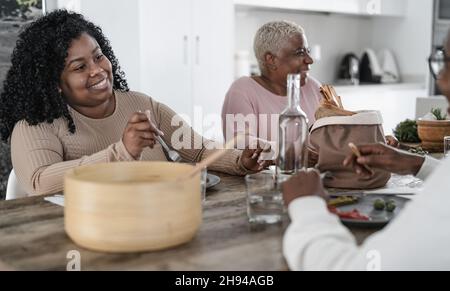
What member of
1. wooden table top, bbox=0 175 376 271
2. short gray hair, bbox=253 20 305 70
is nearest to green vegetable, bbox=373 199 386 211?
wooden table top, bbox=0 175 376 271

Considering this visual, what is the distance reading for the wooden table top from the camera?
0.95 meters

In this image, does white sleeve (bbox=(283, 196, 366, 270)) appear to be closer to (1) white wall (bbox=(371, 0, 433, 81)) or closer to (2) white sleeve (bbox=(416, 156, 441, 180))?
(2) white sleeve (bbox=(416, 156, 441, 180))

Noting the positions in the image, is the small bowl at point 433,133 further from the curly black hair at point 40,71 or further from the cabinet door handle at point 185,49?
the cabinet door handle at point 185,49

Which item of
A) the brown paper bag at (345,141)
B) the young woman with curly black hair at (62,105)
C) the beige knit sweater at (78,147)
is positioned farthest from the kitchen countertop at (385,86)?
the brown paper bag at (345,141)

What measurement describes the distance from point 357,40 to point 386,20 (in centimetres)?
34

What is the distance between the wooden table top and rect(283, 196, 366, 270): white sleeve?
40 mm

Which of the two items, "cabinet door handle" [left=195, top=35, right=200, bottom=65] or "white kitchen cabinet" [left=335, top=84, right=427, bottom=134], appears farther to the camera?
"white kitchen cabinet" [left=335, top=84, right=427, bottom=134]

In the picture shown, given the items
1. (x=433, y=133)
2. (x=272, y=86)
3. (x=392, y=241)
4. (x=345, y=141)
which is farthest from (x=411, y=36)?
(x=392, y=241)

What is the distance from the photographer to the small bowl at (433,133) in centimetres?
221

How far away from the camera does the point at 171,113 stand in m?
2.16

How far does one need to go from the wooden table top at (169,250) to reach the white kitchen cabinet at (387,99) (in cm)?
378

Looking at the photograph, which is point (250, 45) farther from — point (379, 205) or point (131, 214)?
point (131, 214)

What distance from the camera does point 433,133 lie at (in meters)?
2.22

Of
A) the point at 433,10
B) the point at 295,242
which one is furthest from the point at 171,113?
Result: the point at 433,10
